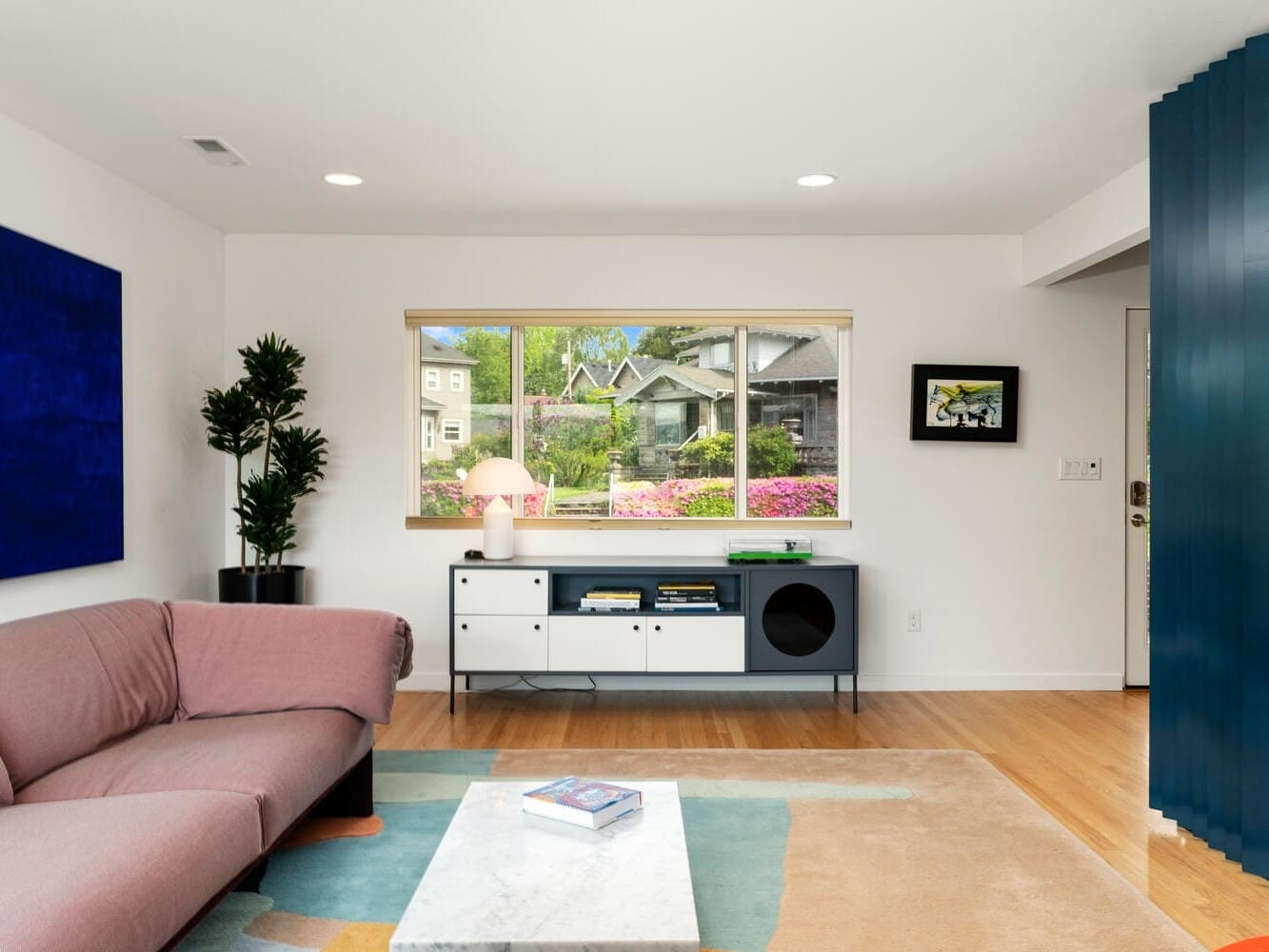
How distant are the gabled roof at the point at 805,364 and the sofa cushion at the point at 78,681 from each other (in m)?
3.21

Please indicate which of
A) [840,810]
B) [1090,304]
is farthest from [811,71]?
[1090,304]

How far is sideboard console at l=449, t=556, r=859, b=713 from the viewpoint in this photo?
14.8ft

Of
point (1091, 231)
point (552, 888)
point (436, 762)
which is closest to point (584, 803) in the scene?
point (552, 888)

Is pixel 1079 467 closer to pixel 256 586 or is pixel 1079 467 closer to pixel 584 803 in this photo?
pixel 584 803

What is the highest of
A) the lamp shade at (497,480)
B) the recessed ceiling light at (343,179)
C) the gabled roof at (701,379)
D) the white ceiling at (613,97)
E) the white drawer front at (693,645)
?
the white ceiling at (613,97)

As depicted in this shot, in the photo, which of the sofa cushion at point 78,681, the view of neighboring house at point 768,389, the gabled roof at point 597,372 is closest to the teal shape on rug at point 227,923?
the sofa cushion at point 78,681

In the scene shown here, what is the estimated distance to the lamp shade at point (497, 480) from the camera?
458 centimetres

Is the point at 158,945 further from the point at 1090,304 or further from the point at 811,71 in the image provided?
the point at 1090,304

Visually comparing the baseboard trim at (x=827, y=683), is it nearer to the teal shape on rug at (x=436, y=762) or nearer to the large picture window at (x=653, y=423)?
the large picture window at (x=653, y=423)

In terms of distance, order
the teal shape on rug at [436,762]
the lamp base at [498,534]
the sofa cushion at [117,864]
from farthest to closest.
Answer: the lamp base at [498,534] < the teal shape on rug at [436,762] < the sofa cushion at [117,864]

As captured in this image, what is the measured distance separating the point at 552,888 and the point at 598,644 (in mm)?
2641

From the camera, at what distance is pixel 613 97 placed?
312 centimetres

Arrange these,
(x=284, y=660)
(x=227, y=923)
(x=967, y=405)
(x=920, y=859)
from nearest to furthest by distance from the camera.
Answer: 1. (x=227, y=923)
2. (x=920, y=859)
3. (x=284, y=660)
4. (x=967, y=405)

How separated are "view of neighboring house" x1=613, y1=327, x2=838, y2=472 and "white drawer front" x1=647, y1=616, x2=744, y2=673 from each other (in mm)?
972
